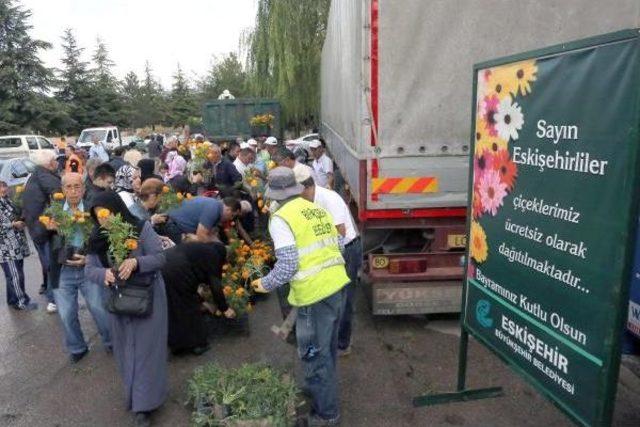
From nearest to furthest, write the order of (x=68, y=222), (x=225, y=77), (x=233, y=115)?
(x=68, y=222), (x=233, y=115), (x=225, y=77)

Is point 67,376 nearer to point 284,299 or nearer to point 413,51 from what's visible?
point 284,299

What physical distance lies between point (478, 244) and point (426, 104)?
1690 millimetres

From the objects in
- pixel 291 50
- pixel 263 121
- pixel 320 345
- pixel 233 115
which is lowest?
pixel 320 345

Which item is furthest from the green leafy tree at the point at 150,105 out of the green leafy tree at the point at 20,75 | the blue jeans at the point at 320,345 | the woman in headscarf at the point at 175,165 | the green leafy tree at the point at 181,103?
the blue jeans at the point at 320,345

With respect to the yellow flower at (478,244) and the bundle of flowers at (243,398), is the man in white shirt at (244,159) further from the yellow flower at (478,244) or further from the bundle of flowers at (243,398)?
the yellow flower at (478,244)

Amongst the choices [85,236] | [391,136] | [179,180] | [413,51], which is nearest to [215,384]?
[85,236]

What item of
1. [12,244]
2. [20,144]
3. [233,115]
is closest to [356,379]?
[12,244]

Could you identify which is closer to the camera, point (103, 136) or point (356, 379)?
point (356, 379)

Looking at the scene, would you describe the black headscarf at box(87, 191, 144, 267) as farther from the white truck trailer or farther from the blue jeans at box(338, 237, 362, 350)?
the white truck trailer

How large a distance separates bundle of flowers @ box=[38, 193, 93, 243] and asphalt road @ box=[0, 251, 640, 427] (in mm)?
1268

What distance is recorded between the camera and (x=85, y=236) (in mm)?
4668

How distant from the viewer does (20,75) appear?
3734cm

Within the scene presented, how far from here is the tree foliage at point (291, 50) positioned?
18875 millimetres

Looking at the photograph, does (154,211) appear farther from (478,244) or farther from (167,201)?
(478,244)
